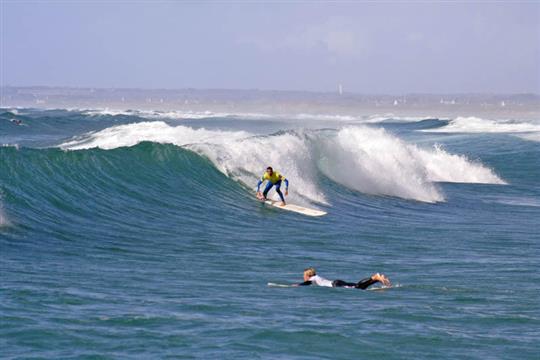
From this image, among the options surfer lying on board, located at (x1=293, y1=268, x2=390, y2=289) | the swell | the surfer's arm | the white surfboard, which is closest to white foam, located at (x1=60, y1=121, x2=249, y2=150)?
the swell

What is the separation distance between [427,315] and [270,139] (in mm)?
18581

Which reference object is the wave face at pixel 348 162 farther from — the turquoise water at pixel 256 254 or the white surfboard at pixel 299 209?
the white surfboard at pixel 299 209

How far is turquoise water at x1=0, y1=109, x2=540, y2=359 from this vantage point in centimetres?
942

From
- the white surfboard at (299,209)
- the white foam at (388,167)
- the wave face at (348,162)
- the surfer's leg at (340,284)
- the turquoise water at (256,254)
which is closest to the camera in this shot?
the turquoise water at (256,254)

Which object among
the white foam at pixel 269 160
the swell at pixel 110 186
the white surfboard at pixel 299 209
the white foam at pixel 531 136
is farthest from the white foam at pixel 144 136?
the white foam at pixel 531 136

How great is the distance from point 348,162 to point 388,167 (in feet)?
4.09

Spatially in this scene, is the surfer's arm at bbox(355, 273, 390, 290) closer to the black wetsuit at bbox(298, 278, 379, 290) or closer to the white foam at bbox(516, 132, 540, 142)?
the black wetsuit at bbox(298, 278, 379, 290)

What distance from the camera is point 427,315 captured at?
10844 millimetres

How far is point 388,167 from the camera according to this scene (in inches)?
1172

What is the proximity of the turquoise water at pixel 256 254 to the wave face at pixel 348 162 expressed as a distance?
8cm

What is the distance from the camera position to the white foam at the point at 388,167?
28.0 meters

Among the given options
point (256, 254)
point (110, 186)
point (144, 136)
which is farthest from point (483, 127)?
point (256, 254)

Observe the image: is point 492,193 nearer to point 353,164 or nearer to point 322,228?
point 353,164

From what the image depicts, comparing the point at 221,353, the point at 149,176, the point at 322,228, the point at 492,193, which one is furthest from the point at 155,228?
the point at 492,193
